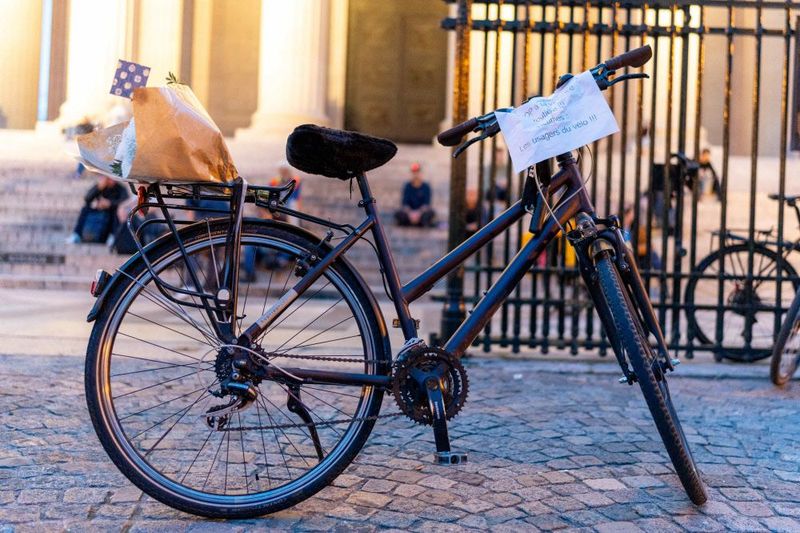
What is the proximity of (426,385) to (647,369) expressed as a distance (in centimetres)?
72

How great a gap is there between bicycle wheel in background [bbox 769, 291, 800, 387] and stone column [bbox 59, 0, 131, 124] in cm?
1515

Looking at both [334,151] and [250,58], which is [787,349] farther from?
[250,58]

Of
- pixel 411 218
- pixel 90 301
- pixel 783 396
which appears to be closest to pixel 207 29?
pixel 411 218

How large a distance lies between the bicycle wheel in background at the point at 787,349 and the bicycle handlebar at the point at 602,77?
103 inches

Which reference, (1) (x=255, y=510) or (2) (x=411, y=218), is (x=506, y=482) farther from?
(2) (x=411, y=218)

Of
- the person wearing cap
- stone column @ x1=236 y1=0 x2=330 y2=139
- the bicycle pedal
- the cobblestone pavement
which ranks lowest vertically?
the cobblestone pavement

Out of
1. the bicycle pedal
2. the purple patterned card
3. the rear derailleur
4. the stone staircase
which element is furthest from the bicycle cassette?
the stone staircase

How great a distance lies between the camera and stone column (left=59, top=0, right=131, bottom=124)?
1794cm

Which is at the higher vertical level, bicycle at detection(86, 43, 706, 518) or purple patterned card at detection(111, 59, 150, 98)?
purple patterned card at detection(111, 59, 150, 98)

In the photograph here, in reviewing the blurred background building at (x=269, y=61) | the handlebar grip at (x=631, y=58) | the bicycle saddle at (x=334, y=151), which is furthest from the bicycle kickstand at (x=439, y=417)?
the blurred background building at (x=269, y=61)

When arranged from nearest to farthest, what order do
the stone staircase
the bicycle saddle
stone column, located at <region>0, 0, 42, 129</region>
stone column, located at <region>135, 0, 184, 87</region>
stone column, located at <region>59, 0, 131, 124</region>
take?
1. the bicycle saddle
2. the stone staircase
3. stone column, located at <region>59, 0, 131, 124</region>
4. stone column, located at <region>135, 0, 184, 87</region>
5. stone column, located at <region>0, 0, 42, 129</region>

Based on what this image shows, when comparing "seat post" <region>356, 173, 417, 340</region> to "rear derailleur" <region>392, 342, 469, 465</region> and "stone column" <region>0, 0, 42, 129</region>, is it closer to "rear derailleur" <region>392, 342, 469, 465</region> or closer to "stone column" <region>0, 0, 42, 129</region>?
"rear derailleur" <region>392, 342, 469, 465</region>

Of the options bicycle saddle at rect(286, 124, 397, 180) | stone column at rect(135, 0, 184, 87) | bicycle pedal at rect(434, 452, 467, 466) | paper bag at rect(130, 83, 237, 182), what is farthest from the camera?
stone column at rect(135, 0, 184, 87)

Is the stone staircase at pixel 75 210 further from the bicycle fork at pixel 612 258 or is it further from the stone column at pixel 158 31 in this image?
the bicycle fork at pixel 612 258
